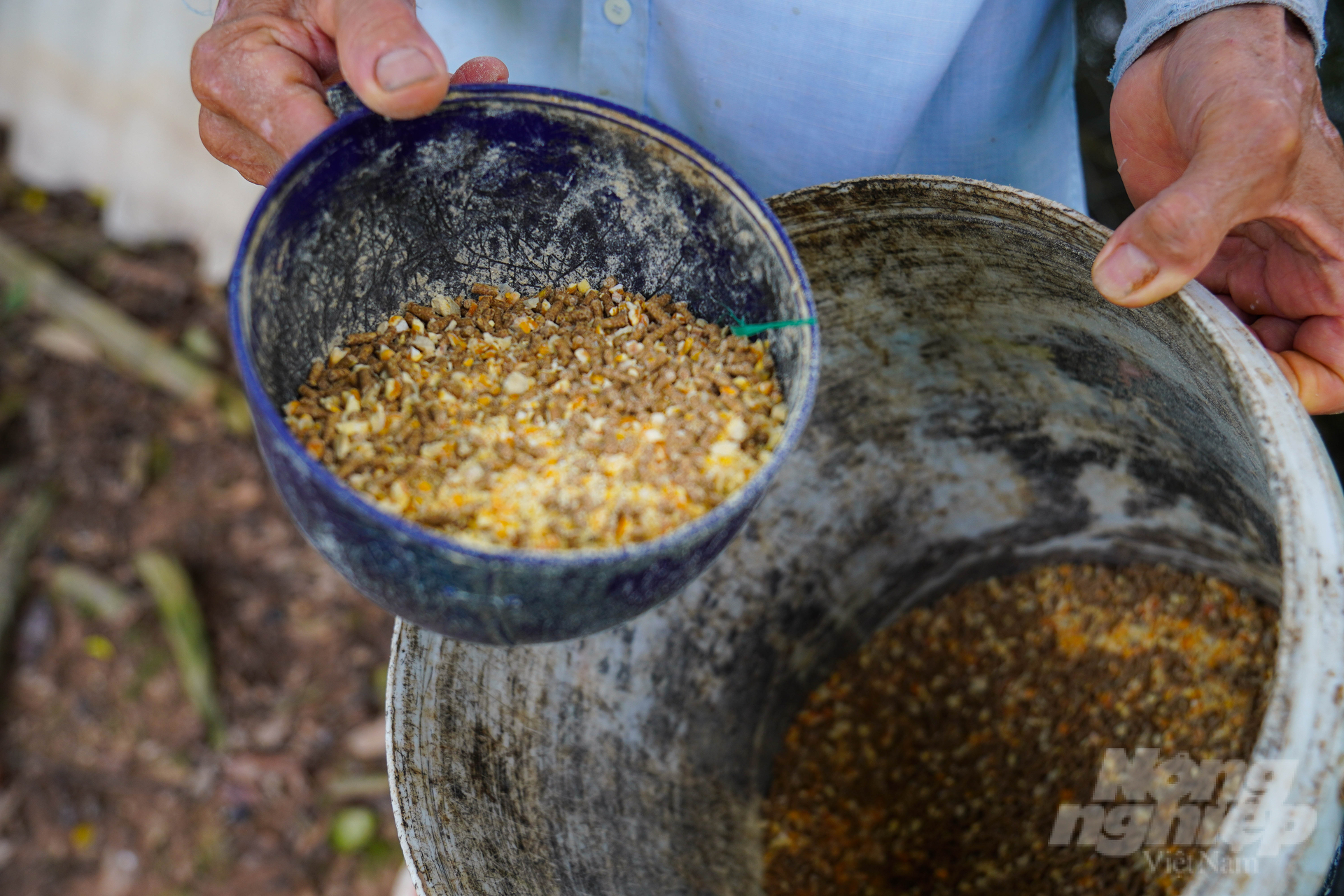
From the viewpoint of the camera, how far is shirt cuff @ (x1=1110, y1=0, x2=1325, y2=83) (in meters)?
1.24

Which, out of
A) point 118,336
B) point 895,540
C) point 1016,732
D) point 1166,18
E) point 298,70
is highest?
point 1166,18

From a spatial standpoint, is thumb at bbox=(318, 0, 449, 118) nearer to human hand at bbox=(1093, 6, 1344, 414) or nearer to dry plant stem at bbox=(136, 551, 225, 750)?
human hand at bbox=(1093, 6, 1344, 414)

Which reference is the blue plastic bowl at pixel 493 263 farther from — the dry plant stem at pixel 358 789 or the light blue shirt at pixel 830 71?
the dry plant stem at pixel 358 789

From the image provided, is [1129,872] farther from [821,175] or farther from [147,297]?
[147,297]

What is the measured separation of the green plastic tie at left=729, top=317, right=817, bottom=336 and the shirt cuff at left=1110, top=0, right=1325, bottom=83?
716 millimetres

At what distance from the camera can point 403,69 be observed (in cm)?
96

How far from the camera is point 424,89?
969 mm

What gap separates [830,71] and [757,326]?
22.7 inches

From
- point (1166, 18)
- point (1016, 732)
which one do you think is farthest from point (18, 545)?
point (1166, 18)

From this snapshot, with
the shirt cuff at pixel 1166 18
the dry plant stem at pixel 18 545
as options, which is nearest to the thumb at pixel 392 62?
the shirt cuff at pixel 1166 18

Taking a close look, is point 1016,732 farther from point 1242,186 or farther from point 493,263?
point 493,263

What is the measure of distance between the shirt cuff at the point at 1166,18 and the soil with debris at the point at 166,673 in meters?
2.24

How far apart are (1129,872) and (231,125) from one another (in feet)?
6.14

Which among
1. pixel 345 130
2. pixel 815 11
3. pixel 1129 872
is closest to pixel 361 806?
pixel 1129 872
